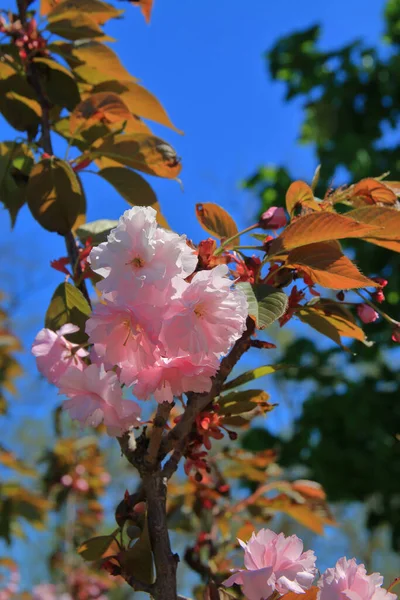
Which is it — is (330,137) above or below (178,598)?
above

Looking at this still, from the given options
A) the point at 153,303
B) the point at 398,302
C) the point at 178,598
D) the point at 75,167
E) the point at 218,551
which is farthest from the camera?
the point at 398,302

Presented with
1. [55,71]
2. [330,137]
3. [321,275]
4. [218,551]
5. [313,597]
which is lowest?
[313,597]

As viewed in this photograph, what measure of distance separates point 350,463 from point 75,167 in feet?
12.6

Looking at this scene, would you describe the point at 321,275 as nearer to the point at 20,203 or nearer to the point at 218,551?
the point at 20,203

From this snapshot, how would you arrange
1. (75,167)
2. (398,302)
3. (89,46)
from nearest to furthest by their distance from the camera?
(75,167) → (89,46) → (398,302)

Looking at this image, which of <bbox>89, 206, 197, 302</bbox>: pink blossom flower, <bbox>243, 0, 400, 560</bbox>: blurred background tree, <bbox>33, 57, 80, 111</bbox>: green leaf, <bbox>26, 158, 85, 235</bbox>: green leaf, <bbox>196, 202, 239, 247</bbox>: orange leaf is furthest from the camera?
<bbox>243, 0, 400, 560</bbox>: blurred background tree

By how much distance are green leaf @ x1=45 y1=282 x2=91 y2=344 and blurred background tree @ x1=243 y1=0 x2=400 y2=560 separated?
3.06 meters

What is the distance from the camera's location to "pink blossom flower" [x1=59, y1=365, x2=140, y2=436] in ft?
1.76

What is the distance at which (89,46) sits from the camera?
96cm

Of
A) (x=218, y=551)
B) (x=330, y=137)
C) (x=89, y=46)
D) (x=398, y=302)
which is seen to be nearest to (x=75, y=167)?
(x=89, y=46)

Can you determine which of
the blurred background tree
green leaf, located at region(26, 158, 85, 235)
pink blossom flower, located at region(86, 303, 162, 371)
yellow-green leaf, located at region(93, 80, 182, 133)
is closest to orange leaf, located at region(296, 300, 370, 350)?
pink blossom flower, located at region(86, 303, 162, 371)

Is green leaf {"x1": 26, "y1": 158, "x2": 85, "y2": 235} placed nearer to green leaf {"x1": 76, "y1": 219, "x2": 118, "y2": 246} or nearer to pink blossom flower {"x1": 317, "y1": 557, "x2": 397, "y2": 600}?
green leaf {"x1": 76, "y1": 219, "x2": 118, "y2": 246}

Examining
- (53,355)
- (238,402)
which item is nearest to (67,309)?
(53,355)

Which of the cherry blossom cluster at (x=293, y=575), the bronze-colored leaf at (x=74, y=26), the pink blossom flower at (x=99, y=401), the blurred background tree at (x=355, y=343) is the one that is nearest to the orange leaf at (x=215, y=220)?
the pink blossom flower at (x=99, y=401)
